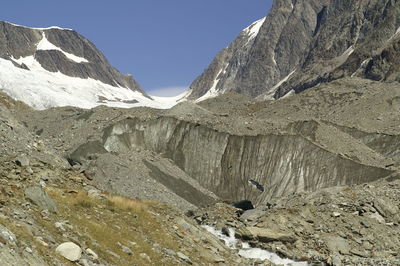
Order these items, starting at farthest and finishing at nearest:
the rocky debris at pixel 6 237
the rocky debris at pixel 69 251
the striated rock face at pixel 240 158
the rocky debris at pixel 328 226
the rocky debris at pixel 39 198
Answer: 1. the striated rock face at pixel 240 158
2. the rocky debris at pixel 328 226
3. the rocky debris at pixel 39 198
4. the rocky debris at pixel 69 251
5. the rocky debris at pixel 6 237

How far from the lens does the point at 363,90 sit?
108 m

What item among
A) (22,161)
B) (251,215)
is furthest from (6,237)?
(251,215)

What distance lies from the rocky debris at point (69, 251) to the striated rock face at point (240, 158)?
4254 cm

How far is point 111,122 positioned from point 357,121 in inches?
1791

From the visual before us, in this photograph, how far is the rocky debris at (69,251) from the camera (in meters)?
15.2

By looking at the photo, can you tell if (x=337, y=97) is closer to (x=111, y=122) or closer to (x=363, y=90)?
(x=363, y=90)

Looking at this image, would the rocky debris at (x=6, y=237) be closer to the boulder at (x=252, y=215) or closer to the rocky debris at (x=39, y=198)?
the rocky debris at (x=39, y=198)

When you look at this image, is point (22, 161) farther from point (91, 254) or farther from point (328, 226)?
point (328, 226)

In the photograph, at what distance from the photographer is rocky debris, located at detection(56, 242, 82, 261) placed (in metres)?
15.2

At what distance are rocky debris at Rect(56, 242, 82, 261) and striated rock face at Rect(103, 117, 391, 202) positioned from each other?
42543 mm

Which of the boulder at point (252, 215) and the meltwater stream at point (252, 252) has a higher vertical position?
the boulder at point (252, 215)

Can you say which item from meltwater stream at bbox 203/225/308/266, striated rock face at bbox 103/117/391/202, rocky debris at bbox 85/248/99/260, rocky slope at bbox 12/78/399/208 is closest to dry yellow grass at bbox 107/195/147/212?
meltwater stream at bbox 203/225/308/266

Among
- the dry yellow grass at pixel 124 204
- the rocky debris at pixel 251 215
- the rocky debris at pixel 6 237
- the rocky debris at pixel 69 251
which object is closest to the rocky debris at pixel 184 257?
the dry yellow grass at pixel 124 204

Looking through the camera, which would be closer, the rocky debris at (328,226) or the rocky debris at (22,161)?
the rocky debris at (22,161)
